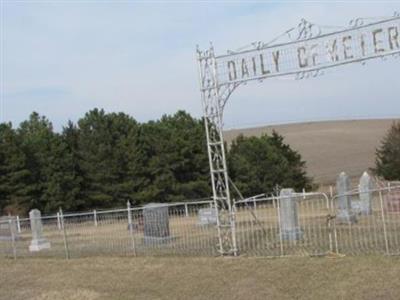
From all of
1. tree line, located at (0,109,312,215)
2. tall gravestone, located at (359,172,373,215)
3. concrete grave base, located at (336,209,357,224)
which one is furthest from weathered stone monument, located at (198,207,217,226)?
tree line, located at (0,109,312,215)

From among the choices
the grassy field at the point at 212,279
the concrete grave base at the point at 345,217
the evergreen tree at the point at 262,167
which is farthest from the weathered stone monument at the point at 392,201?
the evergreen tree at the point at 262,167

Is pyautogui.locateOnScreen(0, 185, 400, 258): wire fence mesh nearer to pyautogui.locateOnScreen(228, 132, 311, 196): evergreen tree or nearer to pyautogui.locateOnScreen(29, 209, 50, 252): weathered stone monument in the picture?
pyautogui.locateOnScreen(29, 209, 50, 252): weathered stone monument

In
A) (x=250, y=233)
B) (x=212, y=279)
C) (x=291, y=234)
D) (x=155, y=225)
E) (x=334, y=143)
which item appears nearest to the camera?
(x=212, y=279)

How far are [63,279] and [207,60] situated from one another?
589 centimetres

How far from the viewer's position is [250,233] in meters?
19.3

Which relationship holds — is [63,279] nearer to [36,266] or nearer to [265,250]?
[36,266]

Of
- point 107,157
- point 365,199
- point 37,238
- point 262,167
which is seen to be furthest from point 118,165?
point 365,199

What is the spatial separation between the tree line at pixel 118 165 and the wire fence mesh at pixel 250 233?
2889cm

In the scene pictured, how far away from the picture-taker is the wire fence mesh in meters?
15.9

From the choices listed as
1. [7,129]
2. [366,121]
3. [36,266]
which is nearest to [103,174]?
[7,129]

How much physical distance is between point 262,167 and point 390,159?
10.9m

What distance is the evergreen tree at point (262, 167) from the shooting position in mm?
58906

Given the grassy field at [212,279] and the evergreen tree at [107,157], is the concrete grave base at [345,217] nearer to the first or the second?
the grassy field at [212,279]

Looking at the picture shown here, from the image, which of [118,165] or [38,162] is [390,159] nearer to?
[118,165]
